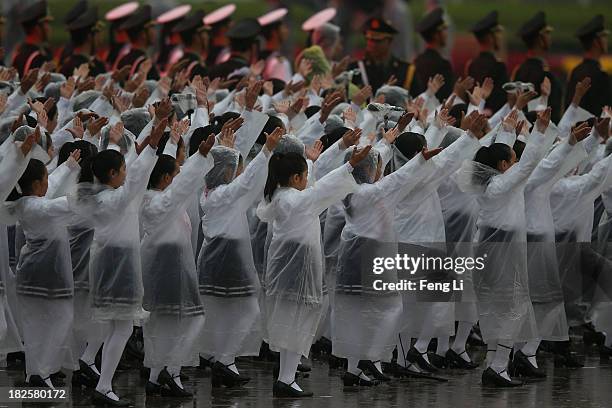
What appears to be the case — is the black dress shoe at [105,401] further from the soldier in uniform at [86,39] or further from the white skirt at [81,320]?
the soldier in uniform at [86,39]

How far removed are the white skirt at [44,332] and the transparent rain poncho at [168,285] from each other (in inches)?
21.5

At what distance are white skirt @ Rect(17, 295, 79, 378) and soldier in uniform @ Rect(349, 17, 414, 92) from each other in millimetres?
5731

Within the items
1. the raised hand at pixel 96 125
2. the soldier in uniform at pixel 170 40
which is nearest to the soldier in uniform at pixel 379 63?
the soldier in uniform at pixel 170 40

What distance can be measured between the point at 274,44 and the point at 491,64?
7.39ft

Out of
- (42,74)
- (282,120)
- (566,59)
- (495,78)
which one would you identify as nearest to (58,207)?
(282,120)

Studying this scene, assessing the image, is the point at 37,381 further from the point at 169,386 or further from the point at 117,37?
the point at 117,37

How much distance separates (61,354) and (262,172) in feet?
5.79

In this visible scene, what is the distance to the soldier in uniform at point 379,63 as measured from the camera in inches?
619

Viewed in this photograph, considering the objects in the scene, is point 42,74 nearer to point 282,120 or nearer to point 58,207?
point 282,120

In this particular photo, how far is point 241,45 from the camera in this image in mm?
15875

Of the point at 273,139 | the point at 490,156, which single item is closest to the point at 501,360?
the point at 490,156

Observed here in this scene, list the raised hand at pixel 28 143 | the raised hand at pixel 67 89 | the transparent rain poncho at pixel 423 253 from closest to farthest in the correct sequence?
the raised hand at pixel 28 143
the transparent rain poncho at pixel 423 253
the raised hand at pixel 67 89

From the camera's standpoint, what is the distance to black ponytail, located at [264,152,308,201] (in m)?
10.7

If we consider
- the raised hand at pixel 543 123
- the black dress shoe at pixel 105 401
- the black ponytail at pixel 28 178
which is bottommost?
the black dress shoe at pixel 105 401
